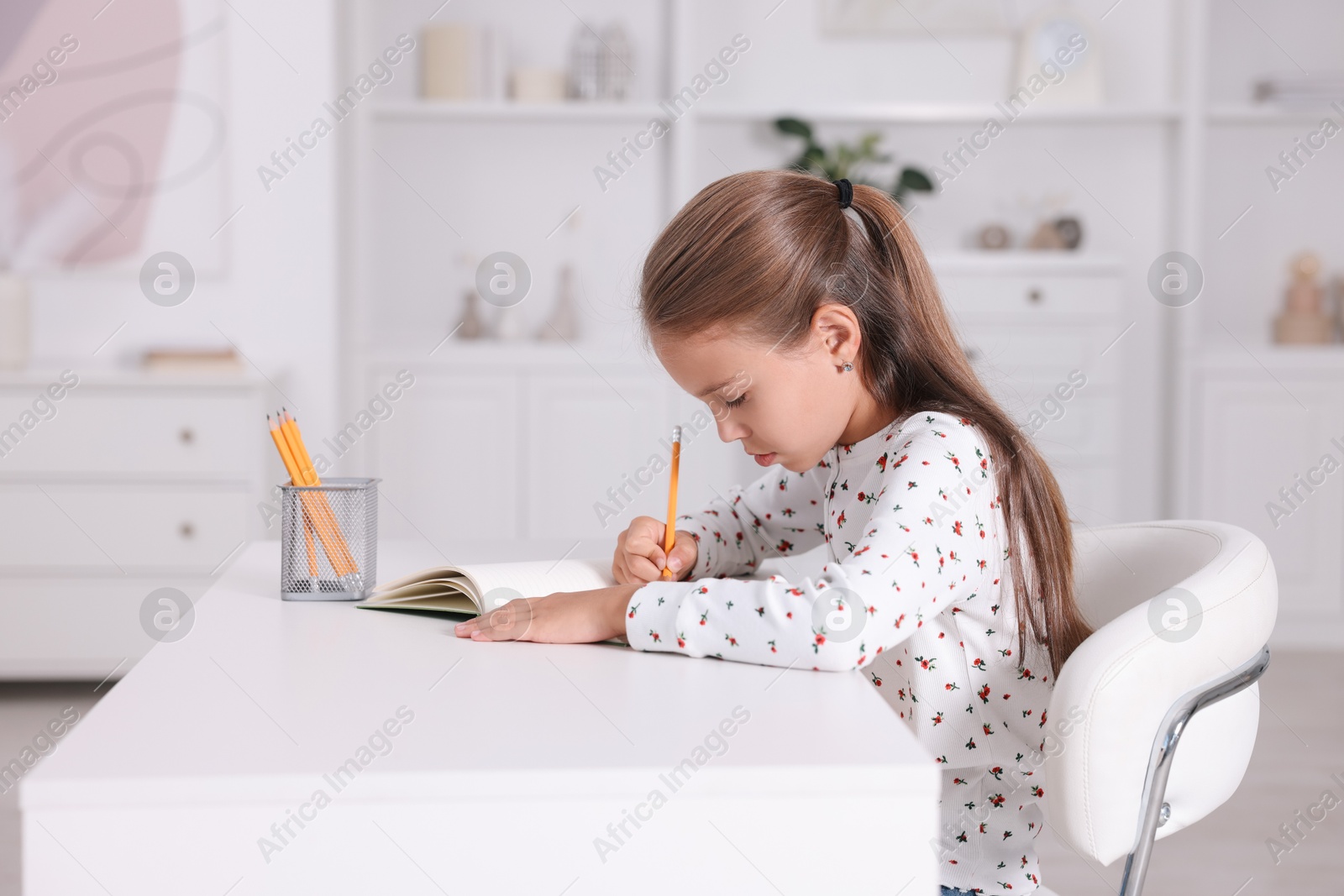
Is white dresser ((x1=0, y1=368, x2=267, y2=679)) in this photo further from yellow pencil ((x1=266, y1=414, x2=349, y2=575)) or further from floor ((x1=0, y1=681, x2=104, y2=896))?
yellow pencil ((x1=266, y1=414, x2=349, y2=575))

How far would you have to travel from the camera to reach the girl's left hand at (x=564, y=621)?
0.91 metres

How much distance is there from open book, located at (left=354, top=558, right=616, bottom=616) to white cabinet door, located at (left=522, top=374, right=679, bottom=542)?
7.43ft

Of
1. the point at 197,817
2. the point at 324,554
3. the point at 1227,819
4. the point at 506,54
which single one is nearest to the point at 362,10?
the point at 506,54

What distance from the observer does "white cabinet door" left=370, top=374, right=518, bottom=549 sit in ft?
11.0

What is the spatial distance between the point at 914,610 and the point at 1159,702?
229 millimetres

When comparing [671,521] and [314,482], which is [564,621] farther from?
[314,482]

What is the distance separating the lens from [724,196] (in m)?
1.01

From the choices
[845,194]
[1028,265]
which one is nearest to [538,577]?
[845,194]

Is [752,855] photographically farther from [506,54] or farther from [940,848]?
[506,54]

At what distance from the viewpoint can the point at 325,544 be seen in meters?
1.06

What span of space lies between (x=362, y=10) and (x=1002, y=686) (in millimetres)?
3000

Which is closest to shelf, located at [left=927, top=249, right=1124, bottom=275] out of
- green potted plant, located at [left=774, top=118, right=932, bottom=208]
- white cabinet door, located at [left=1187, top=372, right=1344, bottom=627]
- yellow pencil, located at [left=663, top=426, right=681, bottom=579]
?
green potted plant, located at [left=774, top=118, right=932, bottom=208]

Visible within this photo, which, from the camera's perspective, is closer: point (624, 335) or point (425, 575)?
point (425, 575)

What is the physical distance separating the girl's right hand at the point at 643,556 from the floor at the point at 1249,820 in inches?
34.6
